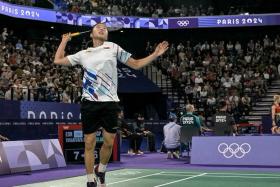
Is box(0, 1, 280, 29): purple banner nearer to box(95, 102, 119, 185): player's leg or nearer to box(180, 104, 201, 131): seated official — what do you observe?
box(180, 104, 201, 131): seated official

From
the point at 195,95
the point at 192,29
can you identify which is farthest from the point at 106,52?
the point at 192,29

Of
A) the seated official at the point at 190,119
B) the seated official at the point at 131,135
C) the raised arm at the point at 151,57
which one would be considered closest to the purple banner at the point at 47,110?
the seated official at the point at 131,135

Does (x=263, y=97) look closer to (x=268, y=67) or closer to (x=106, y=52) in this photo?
(x=268, y=67)

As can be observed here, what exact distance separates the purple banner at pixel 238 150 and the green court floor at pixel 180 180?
5.80 feet

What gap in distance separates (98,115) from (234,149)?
701cm

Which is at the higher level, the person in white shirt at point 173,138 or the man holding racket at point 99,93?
the man holding racket at point 99,93

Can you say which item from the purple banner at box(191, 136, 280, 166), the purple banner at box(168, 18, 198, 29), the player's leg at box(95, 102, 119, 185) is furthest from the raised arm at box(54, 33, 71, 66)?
the purple banner at box(168, 18, 198, 29)

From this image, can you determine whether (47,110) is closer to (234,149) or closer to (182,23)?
(234,149)

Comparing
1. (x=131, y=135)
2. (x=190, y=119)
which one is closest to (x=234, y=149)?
(x=190, y=119)

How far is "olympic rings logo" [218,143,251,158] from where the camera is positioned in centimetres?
1211

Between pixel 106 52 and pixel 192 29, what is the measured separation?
2681 centimetres

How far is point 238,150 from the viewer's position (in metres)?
12.2

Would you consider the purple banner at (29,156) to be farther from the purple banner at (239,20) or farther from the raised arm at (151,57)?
the purple banner at (239,20)

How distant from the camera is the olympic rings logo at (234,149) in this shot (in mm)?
12109
